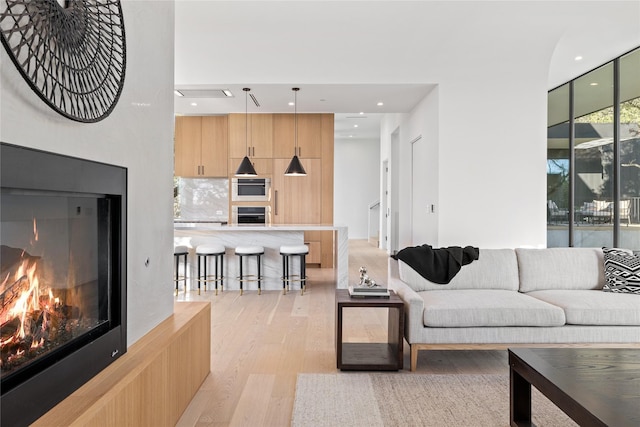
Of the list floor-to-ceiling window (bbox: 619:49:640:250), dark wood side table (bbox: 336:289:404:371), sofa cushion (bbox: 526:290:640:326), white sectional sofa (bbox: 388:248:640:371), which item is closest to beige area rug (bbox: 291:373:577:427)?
dark wood side table (bbox: 336:289:404:371)

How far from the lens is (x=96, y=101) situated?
1640mm

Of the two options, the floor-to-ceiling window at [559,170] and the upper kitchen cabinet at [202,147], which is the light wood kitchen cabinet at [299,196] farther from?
the floor-to-ceiling window at [559,170]

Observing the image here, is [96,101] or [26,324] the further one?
[96,101]

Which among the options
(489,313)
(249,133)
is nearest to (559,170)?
(489,313)

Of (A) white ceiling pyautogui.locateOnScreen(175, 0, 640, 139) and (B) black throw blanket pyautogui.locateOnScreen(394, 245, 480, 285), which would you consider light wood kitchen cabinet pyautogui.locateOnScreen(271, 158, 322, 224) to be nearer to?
(A) white ceiling pyautogui.locateOnScreen(175, 0, 640, 139)

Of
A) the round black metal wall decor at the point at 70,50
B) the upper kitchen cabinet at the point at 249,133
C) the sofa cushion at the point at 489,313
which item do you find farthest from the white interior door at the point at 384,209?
the round black metal wall decor at the point at 70,50

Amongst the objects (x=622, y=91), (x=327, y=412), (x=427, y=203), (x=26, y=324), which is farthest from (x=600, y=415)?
(x=622, y=91)

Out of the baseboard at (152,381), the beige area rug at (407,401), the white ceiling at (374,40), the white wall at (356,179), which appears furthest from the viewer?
the white wall at (356,179)

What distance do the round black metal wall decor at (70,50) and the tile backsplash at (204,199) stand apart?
630 cm

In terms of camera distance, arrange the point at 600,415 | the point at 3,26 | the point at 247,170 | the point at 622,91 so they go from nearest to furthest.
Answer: the point at 3,26 < the point at 600,415 < the point at 622,91 < the point at 247,170

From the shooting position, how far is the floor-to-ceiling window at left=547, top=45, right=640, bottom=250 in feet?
16.4

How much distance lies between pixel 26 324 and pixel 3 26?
849mm

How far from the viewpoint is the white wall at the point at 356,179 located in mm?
12953

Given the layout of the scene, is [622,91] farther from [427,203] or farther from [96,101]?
[96,101]
